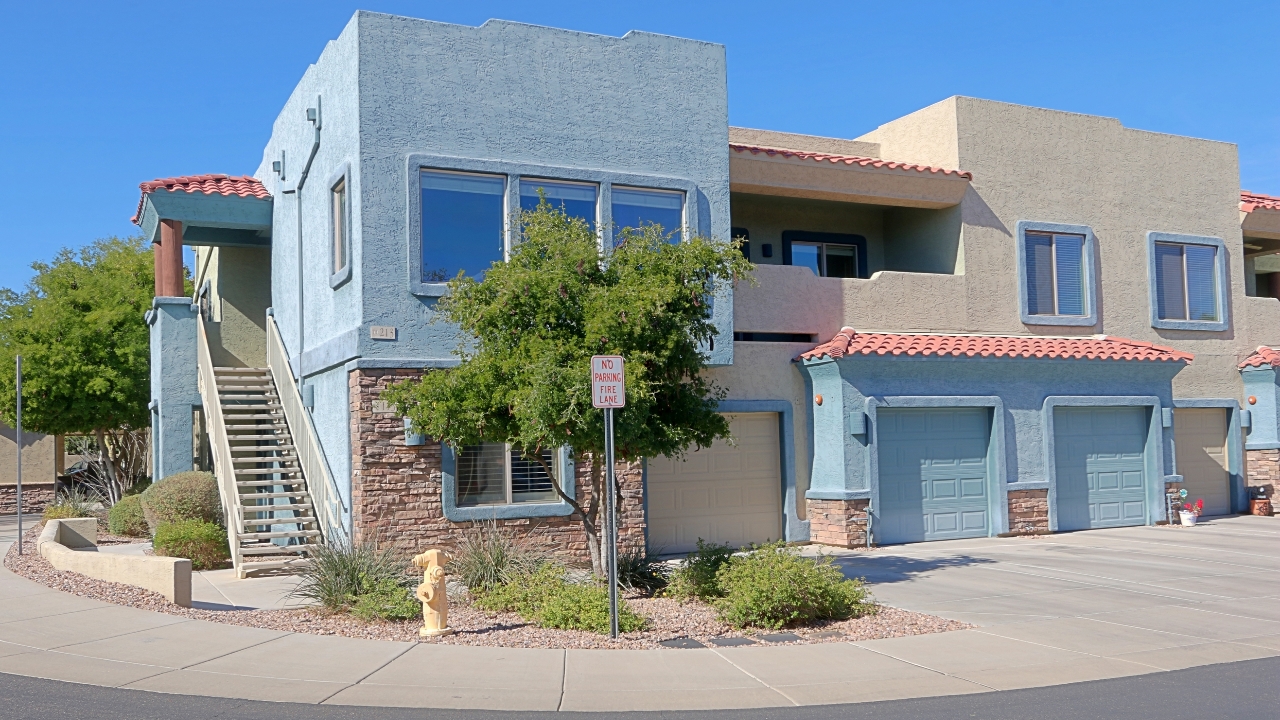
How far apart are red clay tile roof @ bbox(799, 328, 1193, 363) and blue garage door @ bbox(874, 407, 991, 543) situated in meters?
1.04

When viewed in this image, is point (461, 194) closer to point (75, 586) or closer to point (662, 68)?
point (662, 68)

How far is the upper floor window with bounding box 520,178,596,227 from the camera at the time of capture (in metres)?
15.7

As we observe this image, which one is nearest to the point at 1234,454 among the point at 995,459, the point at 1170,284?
the point at 1170,284

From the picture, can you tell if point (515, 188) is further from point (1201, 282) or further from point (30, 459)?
point (30, 459)

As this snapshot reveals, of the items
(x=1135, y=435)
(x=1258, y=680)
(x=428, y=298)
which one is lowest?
(x=1258, y=680)

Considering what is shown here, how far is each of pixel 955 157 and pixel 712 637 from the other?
12604 millimetres

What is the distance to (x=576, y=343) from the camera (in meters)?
11.5

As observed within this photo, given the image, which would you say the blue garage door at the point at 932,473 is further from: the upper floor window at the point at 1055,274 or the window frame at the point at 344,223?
the window frame at the point at 344,223

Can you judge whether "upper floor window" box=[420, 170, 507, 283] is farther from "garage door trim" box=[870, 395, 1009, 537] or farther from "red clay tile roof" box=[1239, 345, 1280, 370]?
"red clay tile roof" box=[1239, 345, 1280, 370]

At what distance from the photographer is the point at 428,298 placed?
49.2ft

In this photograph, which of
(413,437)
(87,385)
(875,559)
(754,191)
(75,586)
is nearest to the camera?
(75,586)

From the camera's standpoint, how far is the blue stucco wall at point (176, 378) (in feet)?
64.6

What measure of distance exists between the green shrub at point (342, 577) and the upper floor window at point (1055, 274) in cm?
1364

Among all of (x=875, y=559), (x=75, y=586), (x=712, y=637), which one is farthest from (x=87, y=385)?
(x=712, y=637)
